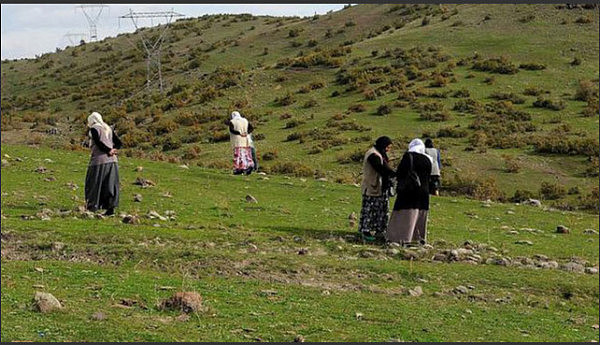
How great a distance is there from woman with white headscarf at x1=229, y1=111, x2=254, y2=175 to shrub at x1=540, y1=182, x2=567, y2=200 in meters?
10.9

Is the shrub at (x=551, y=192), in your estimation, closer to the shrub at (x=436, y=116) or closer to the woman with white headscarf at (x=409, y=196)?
the shrub at (x=436, y=116)

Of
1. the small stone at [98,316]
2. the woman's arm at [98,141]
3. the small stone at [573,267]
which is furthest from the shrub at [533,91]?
the small stone at [98,316]

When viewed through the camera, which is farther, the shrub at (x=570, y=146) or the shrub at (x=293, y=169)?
the shrub at (x=570, y=146)

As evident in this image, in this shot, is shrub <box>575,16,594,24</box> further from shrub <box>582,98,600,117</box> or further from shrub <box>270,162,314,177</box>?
shrub <box>270,162,314,177</box>

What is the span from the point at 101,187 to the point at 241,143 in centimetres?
834

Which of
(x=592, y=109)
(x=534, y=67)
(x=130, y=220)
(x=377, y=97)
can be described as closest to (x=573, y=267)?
(x=130, y=220)

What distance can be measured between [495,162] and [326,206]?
14937mm

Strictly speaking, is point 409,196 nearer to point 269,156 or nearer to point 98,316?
point 98,316

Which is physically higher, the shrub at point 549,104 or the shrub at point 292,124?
the shrub at point 549,104

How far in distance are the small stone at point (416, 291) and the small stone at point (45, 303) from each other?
4.91 metres

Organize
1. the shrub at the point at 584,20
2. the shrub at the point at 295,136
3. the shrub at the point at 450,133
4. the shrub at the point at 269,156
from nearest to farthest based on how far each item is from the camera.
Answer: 1. the shrub at the point at 269,156
2. the shrub at the point at 450,133
3. the shrub at the point at 295,136
4. the shrub at the point at 584,20

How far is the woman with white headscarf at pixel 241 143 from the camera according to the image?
24594 mm

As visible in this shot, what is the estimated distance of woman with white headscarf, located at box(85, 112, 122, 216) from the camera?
1686 cm

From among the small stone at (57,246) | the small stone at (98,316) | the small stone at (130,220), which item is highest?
the small stone at (98,316)
